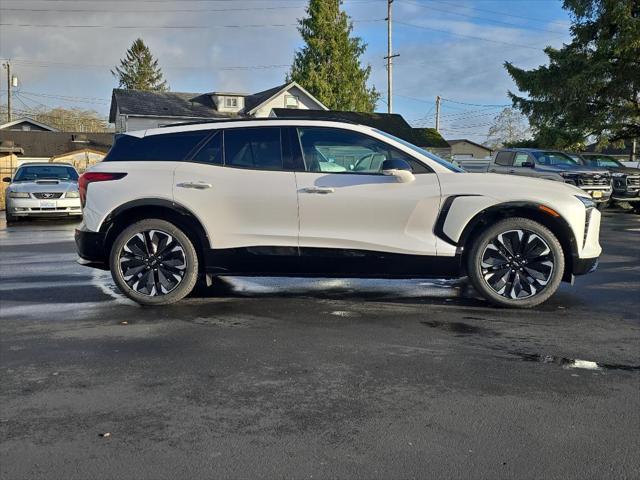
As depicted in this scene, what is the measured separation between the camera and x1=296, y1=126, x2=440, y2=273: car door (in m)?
5.70

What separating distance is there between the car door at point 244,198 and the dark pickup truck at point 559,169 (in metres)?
14.0

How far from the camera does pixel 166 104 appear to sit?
49031mm

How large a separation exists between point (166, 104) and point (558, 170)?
36940mm

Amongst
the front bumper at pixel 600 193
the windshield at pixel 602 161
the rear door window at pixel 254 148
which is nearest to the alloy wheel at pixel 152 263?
the rear door window at pixel 254 148

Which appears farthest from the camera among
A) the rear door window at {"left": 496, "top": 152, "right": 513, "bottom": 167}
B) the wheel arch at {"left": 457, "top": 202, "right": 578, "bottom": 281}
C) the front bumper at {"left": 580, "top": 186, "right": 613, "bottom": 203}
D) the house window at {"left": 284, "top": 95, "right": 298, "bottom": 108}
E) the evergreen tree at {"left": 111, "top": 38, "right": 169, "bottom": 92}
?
the evergreen tree at {"left": 111, "top": 38, "right": 169, "bottom": 92}

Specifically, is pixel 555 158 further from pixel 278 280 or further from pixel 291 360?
pixel 291 360

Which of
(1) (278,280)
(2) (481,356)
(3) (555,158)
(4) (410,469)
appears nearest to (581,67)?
(3) (555,158)

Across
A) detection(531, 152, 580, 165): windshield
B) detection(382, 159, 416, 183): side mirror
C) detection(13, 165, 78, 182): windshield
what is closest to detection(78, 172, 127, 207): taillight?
detection(382, 159, 416, 183): side mirror

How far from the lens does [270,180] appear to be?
5801 millimetres

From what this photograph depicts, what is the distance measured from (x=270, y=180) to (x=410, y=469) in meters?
3.47

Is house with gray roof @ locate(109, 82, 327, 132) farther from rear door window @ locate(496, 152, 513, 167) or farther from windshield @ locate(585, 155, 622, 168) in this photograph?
windshield @ locate(585, 155, 622, 168)

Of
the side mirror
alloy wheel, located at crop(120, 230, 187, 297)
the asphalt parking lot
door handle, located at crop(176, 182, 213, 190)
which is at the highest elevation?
the side mirror

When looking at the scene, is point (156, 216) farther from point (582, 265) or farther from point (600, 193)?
point (600, 193)

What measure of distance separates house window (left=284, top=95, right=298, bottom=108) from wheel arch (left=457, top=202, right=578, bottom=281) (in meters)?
46.1
